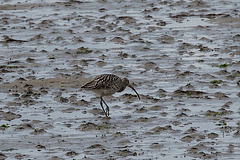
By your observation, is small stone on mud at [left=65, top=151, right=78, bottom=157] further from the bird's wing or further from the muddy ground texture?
the bird's wing

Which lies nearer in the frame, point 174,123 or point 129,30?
point 174,123

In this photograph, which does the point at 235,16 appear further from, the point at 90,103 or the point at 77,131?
the point at 77,131

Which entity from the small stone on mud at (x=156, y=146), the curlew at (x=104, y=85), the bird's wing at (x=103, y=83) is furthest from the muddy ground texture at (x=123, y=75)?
the bird's wing at (x=103, y=83)

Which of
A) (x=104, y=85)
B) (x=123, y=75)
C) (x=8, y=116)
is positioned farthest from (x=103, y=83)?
(x=123, y=75)

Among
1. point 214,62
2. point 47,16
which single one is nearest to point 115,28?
point 47,16

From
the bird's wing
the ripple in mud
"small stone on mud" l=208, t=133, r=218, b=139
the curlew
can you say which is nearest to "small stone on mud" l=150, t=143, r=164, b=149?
"small stone on mud" l=208, t=133, r=218, b=139

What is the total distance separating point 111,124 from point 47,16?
14.0 metres

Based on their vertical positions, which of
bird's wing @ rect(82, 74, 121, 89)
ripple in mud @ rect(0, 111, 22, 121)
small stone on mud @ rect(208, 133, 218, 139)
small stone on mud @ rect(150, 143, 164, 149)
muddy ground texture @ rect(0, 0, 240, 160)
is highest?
bird's wing @ rect(82, 74, 121, 89)

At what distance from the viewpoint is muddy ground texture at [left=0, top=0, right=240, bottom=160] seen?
12758mm

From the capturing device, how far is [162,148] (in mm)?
12375

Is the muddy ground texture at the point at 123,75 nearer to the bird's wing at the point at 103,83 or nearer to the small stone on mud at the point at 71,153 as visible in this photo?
the small stone on mud at the point at 71,153

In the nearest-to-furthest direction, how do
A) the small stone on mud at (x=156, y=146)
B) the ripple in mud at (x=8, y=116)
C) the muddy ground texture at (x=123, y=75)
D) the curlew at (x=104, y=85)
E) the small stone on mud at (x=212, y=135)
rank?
the small stone on mud at (x=156, y=146) → the muddy ground texture at (x=123, y=75) → the small stone on mud at (x=212, y=135) → the ripple in mud at (x=8, y=116) → the curlew at (x=104, y=85)

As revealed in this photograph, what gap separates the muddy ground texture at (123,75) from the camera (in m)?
12.8

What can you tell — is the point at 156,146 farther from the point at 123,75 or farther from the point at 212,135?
the point at 123,75
